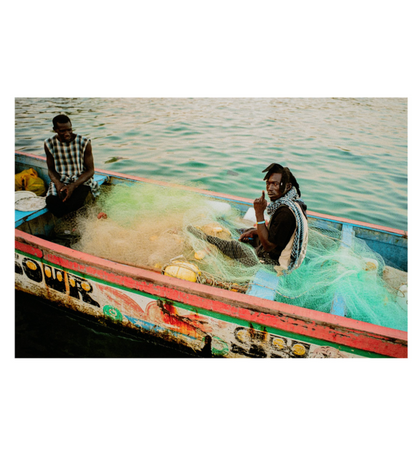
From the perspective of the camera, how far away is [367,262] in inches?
137

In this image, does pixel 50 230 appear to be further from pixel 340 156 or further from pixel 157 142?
pixel 340 156

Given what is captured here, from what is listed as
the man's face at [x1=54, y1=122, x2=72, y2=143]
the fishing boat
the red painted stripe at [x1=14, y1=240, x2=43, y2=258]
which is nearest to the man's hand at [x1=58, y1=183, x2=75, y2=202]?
the fishing boat

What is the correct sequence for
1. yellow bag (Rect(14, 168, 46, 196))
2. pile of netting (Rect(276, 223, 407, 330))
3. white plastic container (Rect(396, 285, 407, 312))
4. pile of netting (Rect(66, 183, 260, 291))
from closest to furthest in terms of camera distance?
pile of netting (Rect(276, 223, 407, 330)), white plastic container (Rect(396, 285, 407, 312)), pile of netting (Rect(66, 183, 260, 291)), yellow bag (Rect(14, 168, 46, 196))

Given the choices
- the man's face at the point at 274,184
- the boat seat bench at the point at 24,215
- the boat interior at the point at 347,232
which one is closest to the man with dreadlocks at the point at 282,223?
the man's face at the point at 274,184

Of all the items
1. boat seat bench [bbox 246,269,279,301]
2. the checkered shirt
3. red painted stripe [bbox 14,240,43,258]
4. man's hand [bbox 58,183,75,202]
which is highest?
the checkered shirt

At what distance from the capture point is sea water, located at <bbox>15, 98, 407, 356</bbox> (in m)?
7.48

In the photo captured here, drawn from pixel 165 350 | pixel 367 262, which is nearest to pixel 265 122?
pixel 367 262

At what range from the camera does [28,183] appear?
4895mm

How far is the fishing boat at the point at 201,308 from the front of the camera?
8.64 feet

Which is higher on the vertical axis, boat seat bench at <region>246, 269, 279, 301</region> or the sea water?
the sea water

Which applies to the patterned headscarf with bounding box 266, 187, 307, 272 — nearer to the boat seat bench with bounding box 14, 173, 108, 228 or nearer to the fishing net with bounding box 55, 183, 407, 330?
the fishing net with bounding box 55, 183, 407, 330

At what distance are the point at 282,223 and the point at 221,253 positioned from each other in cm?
100

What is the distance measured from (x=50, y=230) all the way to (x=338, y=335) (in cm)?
411

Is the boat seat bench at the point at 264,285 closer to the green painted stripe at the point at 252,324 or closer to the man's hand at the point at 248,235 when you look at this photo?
the green painted stripe at the point at 252,324
